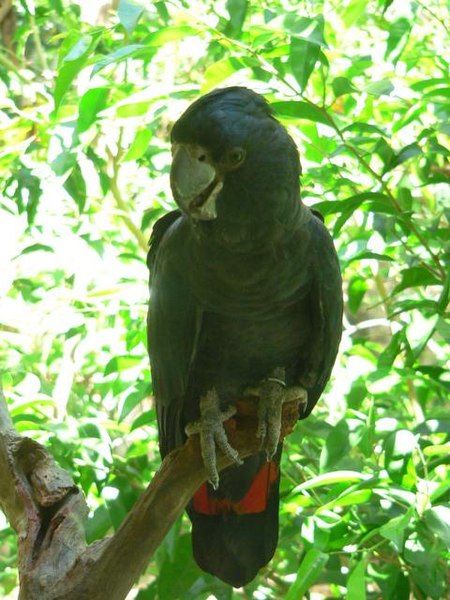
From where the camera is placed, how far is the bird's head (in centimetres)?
110

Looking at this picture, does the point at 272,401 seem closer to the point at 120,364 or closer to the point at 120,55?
the point at 120,364

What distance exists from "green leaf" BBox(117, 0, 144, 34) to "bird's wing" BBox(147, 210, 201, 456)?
30 cm

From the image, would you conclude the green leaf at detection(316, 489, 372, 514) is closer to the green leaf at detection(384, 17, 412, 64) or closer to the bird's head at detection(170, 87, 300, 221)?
the bird's head at detection(170, 87, 300, 221)

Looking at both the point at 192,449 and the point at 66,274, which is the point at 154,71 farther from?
the point at 192,449

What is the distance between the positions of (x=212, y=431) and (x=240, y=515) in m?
0.28

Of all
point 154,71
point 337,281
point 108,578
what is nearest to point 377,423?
point 337,281

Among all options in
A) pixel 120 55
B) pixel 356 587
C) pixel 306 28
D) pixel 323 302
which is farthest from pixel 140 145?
pixel 356 587

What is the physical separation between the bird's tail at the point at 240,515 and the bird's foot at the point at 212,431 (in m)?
0.15

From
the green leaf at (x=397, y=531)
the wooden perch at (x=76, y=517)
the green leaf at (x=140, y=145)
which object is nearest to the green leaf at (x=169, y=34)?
the green leaf at (x=140, y=145)

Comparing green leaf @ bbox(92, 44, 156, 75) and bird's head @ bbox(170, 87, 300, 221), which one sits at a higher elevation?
green leaf @ bbox(92, 44, 156, 75)

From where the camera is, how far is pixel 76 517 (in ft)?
4.08

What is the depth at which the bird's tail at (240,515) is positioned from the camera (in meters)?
1.42

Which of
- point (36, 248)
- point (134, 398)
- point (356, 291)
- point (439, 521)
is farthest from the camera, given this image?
point (356, 291)

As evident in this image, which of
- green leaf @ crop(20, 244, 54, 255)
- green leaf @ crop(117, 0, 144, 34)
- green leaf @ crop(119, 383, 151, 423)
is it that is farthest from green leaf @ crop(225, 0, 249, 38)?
green leaf @ crop(119, 383, 151, 423)
